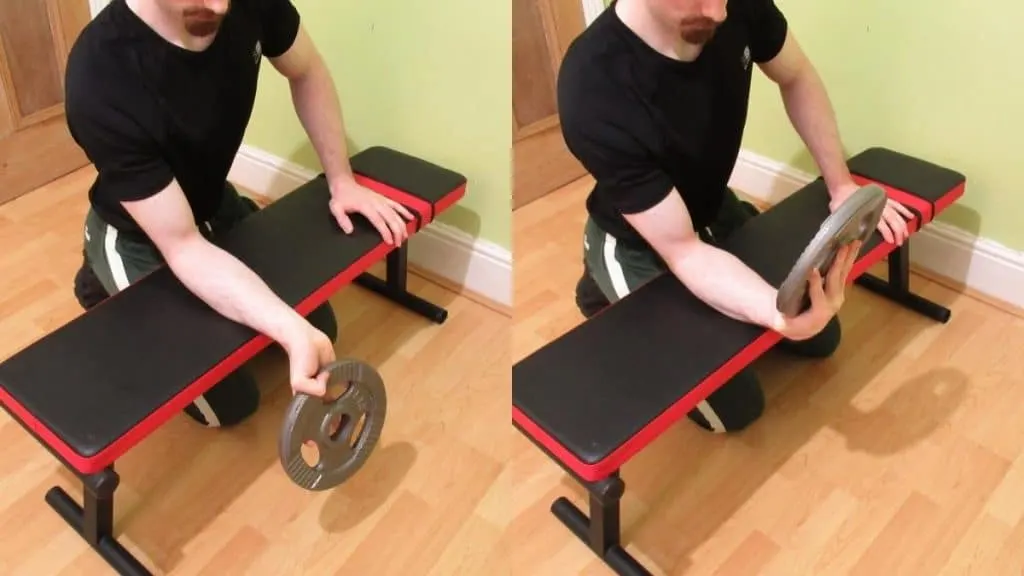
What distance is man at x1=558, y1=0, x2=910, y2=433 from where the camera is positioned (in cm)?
112

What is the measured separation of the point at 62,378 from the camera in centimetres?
121

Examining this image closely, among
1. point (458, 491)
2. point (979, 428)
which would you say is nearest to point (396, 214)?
point (458, 491)

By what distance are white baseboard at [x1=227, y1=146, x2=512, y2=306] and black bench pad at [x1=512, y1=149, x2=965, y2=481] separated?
0.14m

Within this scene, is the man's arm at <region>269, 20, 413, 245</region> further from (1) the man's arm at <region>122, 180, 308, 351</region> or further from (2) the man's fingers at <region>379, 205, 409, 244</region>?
(1) the man's arm at <region>122, 180, 308, 351</region>

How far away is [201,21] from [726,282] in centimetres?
77

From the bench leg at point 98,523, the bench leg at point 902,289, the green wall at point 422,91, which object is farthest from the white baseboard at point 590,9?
the bench leg at point 902,289

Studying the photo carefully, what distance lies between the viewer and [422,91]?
4.61ft

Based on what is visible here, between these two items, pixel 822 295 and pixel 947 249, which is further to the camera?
pixel 947 249

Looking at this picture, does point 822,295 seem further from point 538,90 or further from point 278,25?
point 278,25

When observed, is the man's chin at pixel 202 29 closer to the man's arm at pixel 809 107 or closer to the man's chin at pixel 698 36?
the man's chin at pixel 698 36

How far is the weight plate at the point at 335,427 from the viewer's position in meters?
0.98

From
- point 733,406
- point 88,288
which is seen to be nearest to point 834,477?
point 733,406

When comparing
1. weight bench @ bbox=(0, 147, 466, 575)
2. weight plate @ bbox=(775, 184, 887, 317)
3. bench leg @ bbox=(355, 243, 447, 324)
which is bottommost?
bench leg @ bbox=(355, 243, 447, 324)

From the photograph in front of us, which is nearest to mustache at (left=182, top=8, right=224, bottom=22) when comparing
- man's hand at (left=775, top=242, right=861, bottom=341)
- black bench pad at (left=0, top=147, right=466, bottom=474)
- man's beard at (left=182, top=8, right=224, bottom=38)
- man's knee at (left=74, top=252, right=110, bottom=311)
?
man's beard at (left=182, top=8, right=224, bottom=38)
